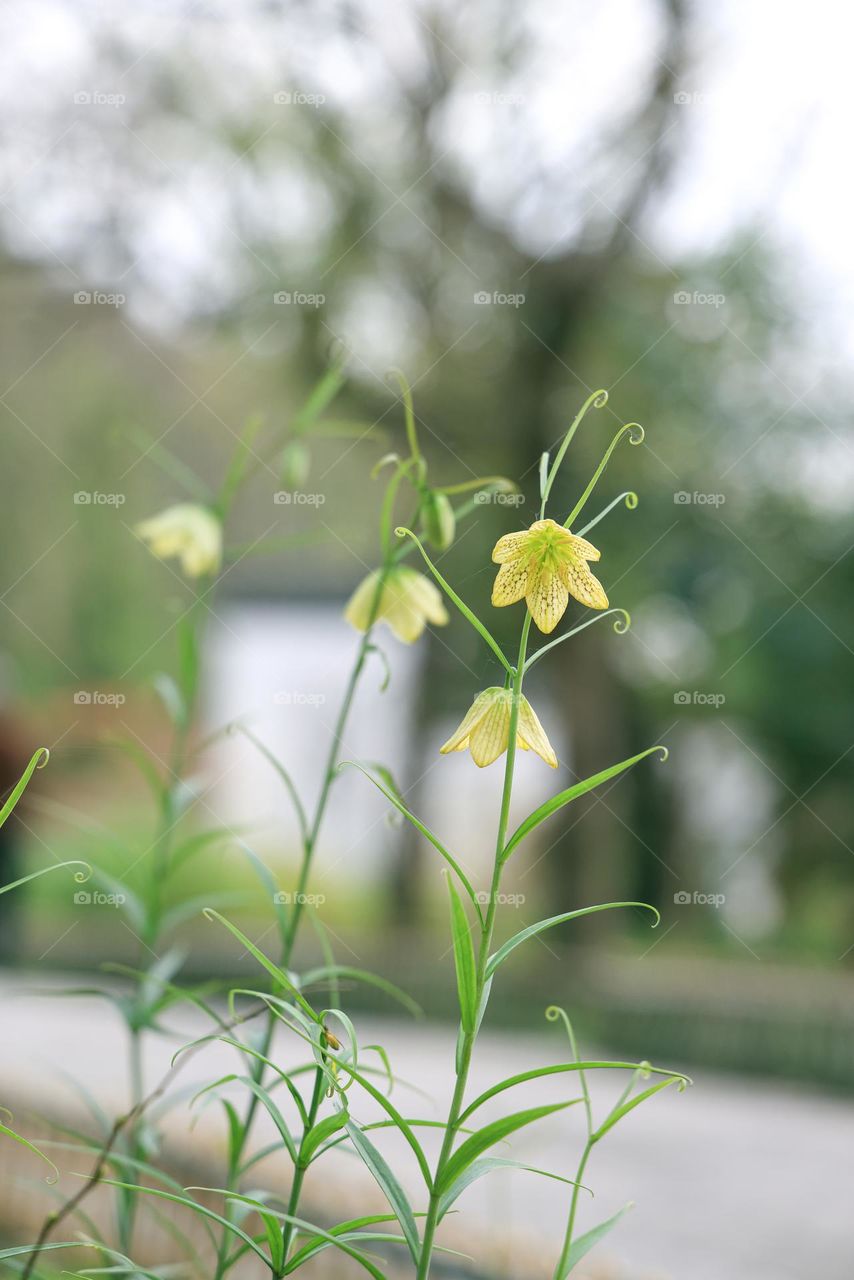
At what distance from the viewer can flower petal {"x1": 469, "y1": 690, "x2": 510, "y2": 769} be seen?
60cm

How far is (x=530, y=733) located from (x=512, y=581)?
74 millimetres

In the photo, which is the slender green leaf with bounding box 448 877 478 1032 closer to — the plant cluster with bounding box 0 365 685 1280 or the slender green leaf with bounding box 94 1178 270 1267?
the plant cluster with bounding box 0 365 685 1280

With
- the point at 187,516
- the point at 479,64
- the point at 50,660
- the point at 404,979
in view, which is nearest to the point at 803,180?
the point at 479,64

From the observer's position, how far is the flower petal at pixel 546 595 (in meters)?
0.60

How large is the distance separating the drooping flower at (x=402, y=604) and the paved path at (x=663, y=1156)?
2.15 ft

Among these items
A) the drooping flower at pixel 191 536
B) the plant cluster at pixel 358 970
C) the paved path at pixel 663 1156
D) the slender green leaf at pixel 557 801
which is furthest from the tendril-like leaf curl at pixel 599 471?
the paved path at pixel 663 1156

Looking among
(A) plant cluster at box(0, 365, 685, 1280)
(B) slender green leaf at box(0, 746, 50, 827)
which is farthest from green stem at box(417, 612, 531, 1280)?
(B) slender green leaf at box(0, 746, 50, 827)

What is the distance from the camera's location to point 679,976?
329 cm

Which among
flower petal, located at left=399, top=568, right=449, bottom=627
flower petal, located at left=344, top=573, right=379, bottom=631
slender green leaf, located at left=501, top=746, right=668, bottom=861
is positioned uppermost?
flower petal, located at left=399, top=568, right=449, bottom=627

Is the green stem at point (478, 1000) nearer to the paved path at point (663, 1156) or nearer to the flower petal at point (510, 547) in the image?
the flower petal at point (510, 547)

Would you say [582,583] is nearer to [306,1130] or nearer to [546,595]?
[546,595]

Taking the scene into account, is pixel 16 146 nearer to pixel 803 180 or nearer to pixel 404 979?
pixel 803 180

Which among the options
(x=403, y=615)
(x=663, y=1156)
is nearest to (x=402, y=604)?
(x=403, y=615)

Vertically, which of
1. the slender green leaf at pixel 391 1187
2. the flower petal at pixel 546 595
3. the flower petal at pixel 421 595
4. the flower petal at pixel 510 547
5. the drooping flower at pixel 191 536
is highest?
the drooping flower at pixel 191 536
